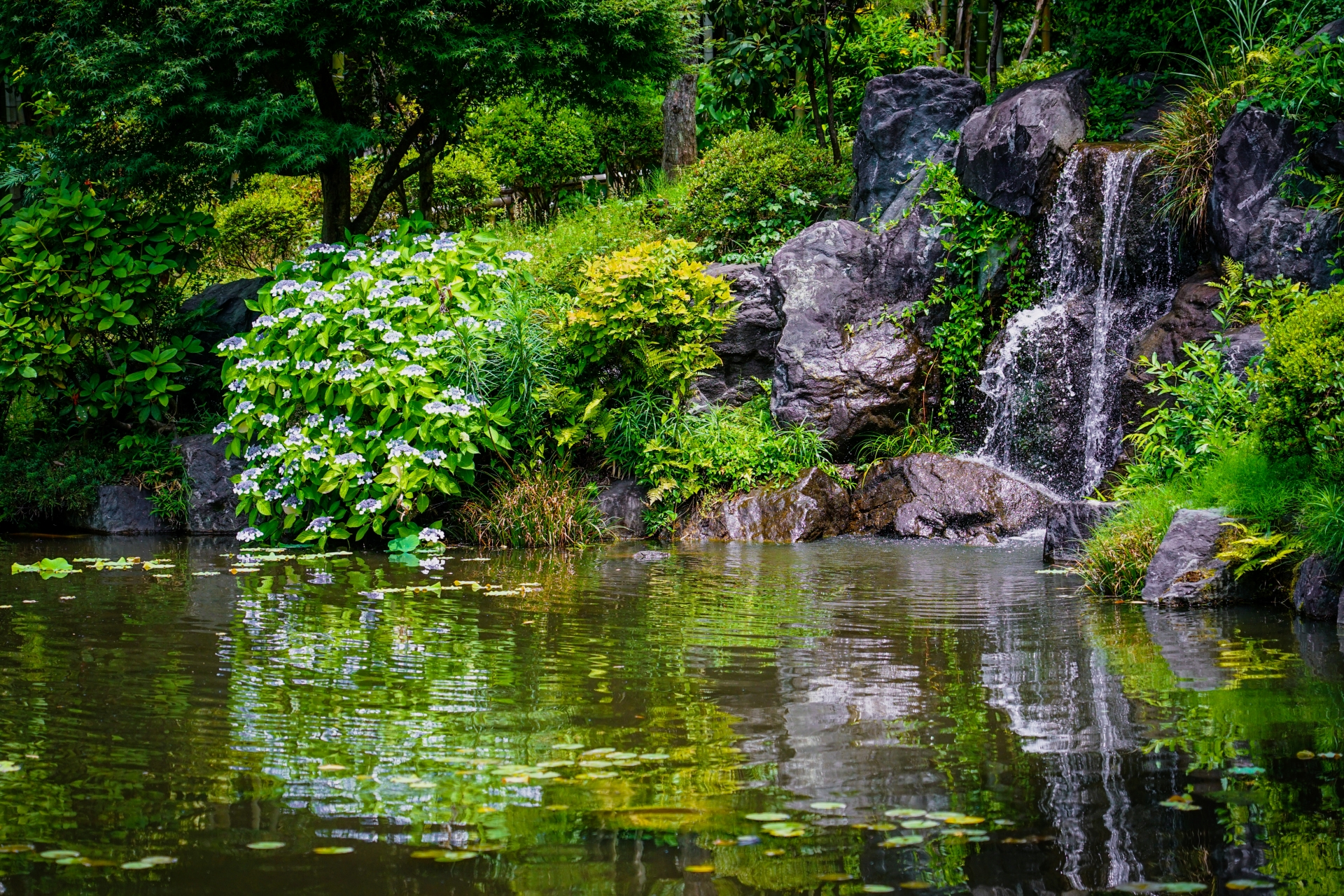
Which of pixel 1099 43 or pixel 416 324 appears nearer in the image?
pixel 416 324

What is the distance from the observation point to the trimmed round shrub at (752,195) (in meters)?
13.5

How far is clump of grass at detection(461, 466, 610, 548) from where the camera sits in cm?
991

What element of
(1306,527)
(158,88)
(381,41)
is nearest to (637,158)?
(381,41)

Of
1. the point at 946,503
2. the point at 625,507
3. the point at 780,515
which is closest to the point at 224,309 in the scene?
the point at 625,507

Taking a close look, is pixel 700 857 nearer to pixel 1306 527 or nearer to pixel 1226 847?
pixel 1226 847

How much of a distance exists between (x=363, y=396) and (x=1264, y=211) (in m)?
7.19

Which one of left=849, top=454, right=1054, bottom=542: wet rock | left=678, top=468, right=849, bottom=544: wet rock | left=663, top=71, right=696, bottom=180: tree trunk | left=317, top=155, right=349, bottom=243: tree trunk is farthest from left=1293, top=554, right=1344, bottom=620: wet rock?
left=663, top=71, right=696, bottom=180: tree trunk

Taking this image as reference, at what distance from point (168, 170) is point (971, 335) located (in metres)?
7.63

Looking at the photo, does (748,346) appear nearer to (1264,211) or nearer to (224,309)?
(1264,211)

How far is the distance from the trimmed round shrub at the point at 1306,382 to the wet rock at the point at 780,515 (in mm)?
4376

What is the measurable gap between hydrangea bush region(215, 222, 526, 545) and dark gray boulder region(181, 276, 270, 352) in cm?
239

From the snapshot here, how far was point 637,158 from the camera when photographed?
19.4 m

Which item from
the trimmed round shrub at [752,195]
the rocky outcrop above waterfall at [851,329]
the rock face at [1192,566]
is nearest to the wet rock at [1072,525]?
the rock face at [1192,566]

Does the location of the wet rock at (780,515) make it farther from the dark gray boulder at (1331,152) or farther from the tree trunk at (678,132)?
the tree trunk at (678,132)
